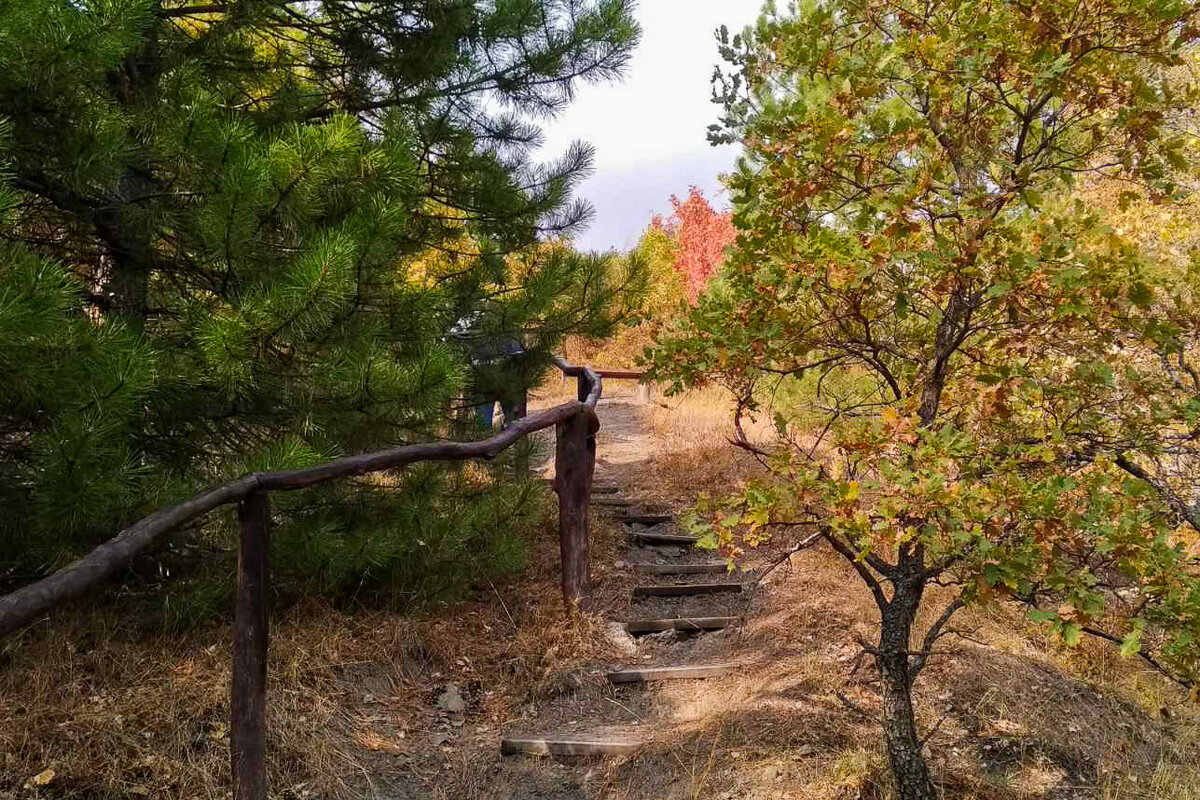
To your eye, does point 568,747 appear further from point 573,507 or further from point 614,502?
point 614,502

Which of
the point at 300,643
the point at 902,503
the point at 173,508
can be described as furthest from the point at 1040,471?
the point at 300,643

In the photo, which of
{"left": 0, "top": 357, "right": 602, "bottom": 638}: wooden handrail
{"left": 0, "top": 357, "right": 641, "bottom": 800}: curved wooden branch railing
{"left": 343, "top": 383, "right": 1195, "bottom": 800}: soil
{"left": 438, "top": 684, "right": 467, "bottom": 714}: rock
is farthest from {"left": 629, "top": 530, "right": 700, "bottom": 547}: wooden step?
{"left": 0, "top": 357, "right": 602, "bottom": 638}: wooden handrail

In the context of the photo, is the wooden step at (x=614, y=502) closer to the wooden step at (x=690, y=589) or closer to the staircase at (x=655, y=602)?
the staircase at (x=655, y=602)

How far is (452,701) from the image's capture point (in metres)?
4.04

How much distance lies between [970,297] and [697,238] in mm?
20457

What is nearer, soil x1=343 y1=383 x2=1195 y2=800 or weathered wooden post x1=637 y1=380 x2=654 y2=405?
soil x1=343 y1=383 x2=1195 y2=800

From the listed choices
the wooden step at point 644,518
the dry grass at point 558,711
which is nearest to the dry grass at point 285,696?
the dry grass at point 558,711

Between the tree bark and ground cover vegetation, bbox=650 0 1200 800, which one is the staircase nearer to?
the tree bark

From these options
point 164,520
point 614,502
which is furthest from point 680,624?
point 164,520

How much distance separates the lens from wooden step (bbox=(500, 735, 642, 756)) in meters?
3.50

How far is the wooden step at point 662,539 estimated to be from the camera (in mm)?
6309

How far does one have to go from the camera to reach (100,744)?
9.87 ft

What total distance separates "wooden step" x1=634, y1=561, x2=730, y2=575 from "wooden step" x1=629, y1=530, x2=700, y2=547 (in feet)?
1.53

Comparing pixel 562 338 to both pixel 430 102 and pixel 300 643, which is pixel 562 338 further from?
pixel 300 643
